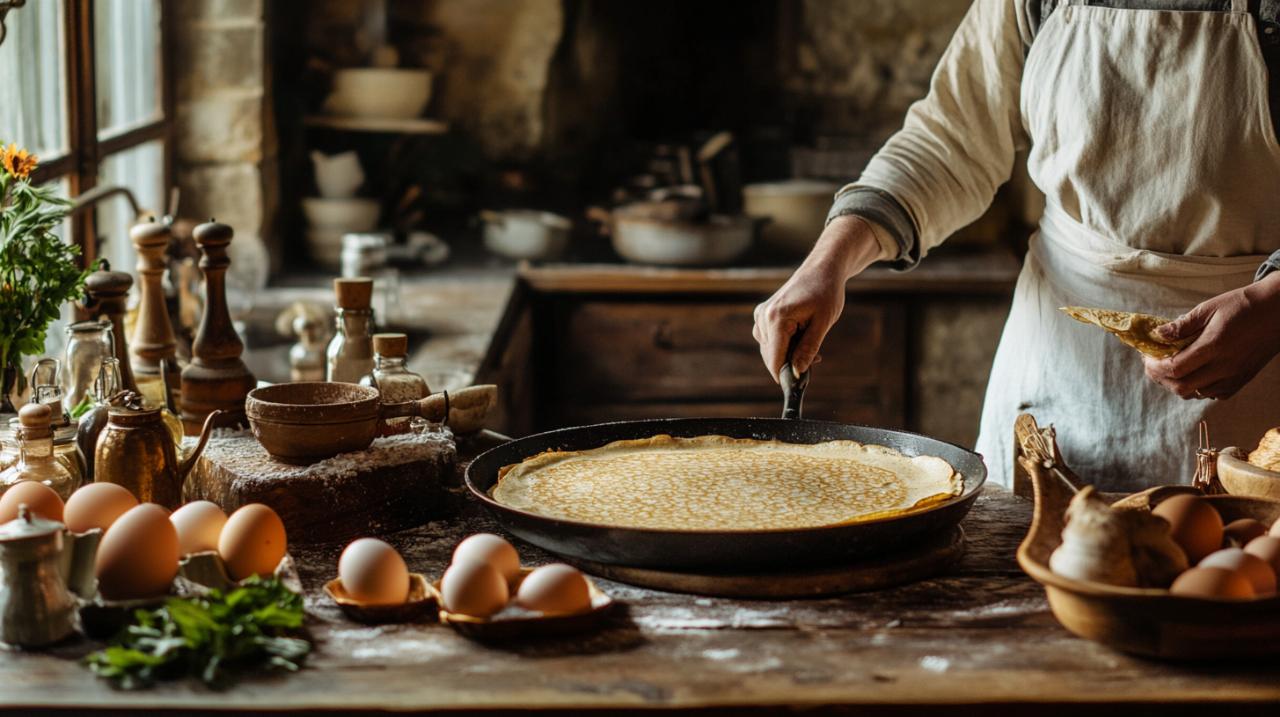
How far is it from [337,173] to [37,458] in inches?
98.3

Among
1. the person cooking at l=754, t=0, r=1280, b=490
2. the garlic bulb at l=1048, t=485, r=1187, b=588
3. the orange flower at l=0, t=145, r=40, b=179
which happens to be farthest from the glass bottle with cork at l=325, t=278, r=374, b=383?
the garlic bulb at l=1048, t=485, r=1187, b=588

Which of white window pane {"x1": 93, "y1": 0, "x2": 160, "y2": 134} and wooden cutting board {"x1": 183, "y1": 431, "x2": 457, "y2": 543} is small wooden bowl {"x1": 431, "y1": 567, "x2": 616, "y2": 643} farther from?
white window pane {"x1": 93, "y1": 0, "x2": 160, "y2": 134}

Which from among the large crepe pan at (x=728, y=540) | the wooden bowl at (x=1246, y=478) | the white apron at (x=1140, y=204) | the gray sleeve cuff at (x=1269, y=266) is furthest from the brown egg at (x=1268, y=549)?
the white apron at (x=1140, y=204)

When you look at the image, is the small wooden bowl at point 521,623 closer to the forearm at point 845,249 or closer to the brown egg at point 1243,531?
the brown egg at point 1243,531

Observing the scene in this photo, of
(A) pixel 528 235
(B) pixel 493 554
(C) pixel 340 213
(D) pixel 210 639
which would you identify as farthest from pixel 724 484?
(C) pixel 340 213

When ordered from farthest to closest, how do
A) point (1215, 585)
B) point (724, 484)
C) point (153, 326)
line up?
point (153, 326) → point (724, 484) → point (1215, 585)

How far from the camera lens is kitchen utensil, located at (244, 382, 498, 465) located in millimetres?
1394

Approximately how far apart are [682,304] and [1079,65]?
5.81 feet

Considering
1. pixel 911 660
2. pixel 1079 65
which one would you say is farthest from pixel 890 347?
pixel 911 660

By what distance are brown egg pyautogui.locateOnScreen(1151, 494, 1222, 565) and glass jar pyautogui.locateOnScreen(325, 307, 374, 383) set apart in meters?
1.05

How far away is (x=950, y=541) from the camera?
1.36 meters

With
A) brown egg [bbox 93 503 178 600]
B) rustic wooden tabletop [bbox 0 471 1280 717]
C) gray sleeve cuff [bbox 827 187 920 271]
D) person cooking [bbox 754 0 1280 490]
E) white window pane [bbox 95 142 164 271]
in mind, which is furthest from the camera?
white window pane [bbox 95 142 164 271]

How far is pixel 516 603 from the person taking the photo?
3.75 feet

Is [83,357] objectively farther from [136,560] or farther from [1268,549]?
[1268,549]
